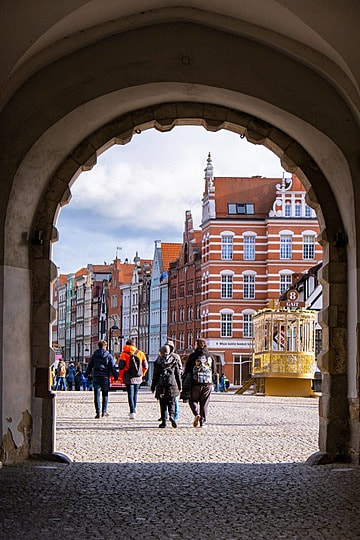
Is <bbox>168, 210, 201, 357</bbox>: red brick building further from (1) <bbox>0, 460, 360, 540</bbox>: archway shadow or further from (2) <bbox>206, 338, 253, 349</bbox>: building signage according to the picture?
(1) <bbox>0, 460, 360, 540</bbox>: archway shadow

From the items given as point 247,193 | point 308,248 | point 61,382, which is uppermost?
point 247,193

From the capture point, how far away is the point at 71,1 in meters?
10.0

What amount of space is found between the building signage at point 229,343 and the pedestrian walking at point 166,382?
5976cm

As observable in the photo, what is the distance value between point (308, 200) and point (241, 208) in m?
68.4

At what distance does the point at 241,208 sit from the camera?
8119cm

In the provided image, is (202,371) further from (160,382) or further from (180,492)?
(180,492)

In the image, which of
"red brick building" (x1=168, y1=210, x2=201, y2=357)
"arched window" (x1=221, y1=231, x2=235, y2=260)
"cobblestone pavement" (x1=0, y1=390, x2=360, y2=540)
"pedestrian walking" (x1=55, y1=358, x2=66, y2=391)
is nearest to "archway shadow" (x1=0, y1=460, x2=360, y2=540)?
"cobblestone pavement" (x1=0, y1=390, x2=360, y2=540)


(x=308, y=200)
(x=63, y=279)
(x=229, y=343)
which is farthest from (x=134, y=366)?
(x=63, y=279)

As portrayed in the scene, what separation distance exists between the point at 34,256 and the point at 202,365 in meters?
6.26

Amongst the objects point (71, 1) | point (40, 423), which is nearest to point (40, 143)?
point (71, 1)

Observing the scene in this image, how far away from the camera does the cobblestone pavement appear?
7.63 metres

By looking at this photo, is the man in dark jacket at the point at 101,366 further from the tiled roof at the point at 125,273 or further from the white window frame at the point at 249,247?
the tiled roof at the point at 125,273

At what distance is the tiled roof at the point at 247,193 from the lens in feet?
264

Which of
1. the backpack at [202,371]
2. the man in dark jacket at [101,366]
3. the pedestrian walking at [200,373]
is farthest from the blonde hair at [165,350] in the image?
the man in dark jacket at [101,366]
